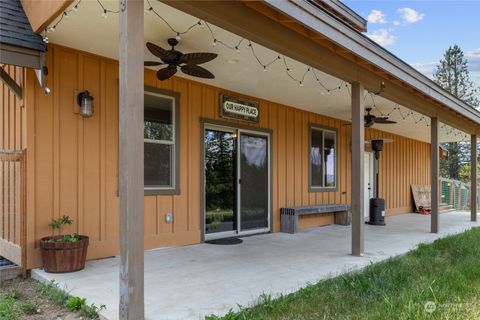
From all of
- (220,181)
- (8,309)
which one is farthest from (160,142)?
(8,309)

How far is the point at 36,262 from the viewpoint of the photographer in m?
4.16

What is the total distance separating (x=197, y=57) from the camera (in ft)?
13.2

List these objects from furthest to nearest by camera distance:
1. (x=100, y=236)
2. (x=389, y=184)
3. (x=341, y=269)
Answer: (x=389, y=184) → (x=100, y=236) → (x=341, y=269)

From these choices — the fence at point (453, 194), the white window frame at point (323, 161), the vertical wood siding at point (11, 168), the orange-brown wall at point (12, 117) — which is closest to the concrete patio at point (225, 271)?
the vertical wood siding at point (11, 168)

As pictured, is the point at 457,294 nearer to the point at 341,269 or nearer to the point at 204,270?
the point at 341,269

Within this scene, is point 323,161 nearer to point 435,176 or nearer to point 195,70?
point 435,176

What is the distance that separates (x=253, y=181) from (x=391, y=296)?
12.5ft

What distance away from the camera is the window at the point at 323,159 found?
8.34 metres

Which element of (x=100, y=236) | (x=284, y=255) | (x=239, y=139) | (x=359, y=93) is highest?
(x=359, y=93)

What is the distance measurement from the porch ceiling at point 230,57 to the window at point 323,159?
2.27ft

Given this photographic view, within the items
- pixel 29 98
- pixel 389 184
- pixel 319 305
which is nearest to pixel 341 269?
pixel 319 305

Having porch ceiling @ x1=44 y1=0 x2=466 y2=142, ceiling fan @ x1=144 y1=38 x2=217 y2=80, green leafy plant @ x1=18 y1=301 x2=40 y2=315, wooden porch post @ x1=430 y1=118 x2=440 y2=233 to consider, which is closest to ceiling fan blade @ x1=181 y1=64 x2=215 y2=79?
ceiling fan @ x1=144 y1=38 x2=217 y2=80

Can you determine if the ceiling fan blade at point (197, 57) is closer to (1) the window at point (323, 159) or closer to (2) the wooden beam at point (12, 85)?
(2) the wooden beam at point (12, 85)

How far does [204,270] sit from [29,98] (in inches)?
105
